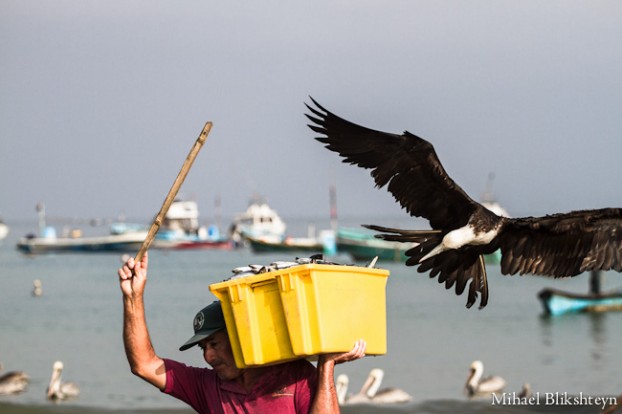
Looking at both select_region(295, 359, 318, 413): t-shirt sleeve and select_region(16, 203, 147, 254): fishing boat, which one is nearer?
select_region(295, 359, 318, 413): t-shirt sleeve

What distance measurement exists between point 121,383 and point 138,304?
16786 mm

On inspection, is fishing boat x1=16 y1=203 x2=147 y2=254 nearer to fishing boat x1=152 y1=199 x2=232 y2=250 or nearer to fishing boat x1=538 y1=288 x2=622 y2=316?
fishing boat x1=152 y1=199 x2=232 y2=250

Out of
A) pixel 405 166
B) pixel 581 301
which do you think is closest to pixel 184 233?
pixel 581 301

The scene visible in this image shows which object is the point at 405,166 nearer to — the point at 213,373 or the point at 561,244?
the point at 561,244

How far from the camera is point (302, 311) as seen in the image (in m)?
4.54

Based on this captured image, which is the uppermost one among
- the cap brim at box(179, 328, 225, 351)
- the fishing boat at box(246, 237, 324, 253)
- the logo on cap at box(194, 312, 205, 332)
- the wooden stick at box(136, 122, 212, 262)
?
the wooden stick at box(136, 122, 212, 262)

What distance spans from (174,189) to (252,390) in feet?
2.84

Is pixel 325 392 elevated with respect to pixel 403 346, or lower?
elevated

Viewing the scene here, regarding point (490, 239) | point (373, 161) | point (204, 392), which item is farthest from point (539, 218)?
point (204, 392)

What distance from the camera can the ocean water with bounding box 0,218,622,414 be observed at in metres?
18.9

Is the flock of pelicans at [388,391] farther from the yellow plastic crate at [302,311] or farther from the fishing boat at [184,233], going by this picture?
the fishing boat at [184,233]

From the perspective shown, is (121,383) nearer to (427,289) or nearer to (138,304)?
(138,304)

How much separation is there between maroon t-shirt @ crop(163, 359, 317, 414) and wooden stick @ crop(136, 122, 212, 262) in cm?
51

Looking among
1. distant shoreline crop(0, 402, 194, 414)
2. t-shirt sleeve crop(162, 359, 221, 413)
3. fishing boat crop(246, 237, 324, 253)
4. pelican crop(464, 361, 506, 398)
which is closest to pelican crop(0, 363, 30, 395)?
distant shoreline crop(0, 402, 194, 414)
